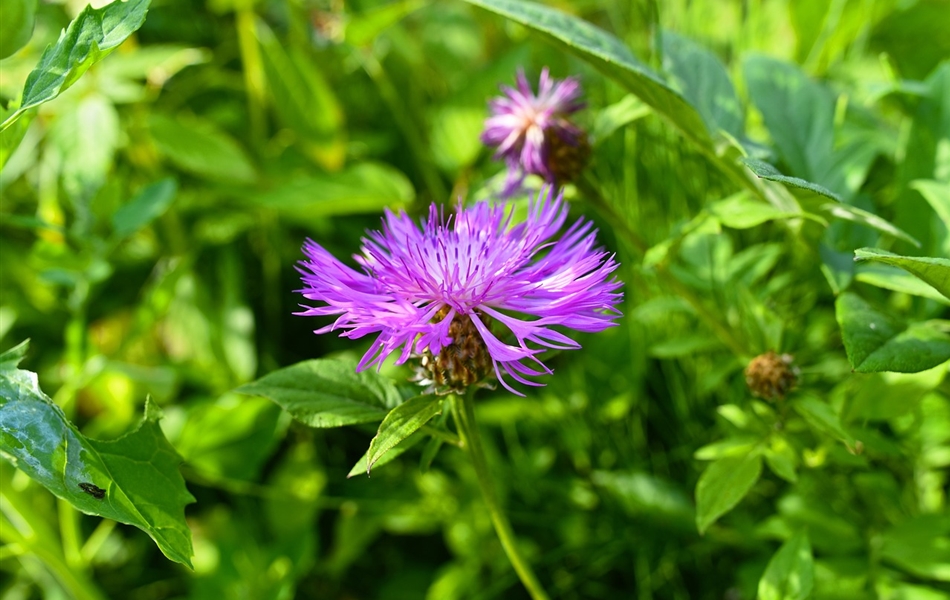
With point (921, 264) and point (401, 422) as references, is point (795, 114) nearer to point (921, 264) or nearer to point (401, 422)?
point (921, 264)

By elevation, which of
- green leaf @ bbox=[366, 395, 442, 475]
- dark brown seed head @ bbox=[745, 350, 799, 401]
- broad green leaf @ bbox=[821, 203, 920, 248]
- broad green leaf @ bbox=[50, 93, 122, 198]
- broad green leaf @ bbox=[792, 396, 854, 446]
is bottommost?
broad green leaf @ bbox=[792, 396, 854, 446]

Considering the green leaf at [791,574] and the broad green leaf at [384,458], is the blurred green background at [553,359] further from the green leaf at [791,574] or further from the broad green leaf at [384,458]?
the broad green leaf at [384,458]

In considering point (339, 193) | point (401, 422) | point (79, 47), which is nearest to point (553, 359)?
point (339, 193)

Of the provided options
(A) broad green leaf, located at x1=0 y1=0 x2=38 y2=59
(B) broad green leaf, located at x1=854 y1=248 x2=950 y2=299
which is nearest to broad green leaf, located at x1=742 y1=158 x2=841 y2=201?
(B) broad green leaf, located at x1=854 y1=248 x2=950 y2=299

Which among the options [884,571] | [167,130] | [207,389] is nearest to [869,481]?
[884,571]

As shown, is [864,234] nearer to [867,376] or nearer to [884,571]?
[867,376]

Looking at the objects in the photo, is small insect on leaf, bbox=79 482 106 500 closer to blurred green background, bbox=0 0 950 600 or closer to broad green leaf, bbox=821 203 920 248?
blurred green background, bbox=0 0 950 600
